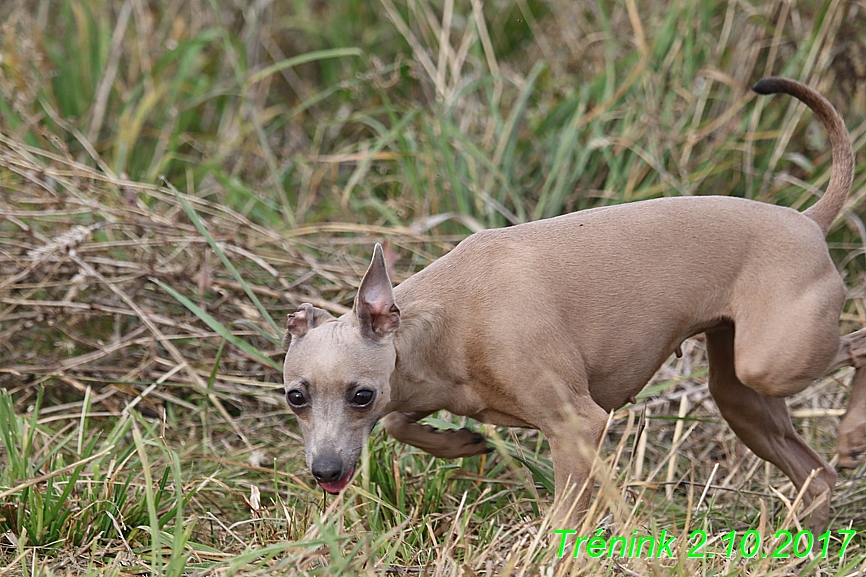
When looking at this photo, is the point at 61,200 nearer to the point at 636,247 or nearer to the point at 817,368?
the point at 636,247

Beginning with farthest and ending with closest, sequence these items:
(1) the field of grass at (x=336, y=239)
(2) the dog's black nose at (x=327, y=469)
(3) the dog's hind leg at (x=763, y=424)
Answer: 1. (3) the dog's hind leg at (x=763, y=424)
2. (1) the field of grass at (x=336, y=239)
3. (2) the dog's black nose at (x=327, y=469)

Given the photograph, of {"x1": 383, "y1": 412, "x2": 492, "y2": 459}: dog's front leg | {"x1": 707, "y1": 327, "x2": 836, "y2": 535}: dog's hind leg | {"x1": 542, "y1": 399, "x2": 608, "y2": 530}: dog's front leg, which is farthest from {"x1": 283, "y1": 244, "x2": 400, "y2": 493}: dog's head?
{"x1": 707, "y1": 327, "x2": 836, "y2": 535}: dog's hind leg

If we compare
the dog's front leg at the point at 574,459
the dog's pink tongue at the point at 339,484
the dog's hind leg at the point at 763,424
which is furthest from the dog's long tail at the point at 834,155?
the dog's pink tongue at the point at 339,484

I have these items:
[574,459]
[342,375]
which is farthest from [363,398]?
[574,459]

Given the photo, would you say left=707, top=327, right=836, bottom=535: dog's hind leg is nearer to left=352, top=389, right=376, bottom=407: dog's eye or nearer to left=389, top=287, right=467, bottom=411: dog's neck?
left=389, top=287, right=467, bottom=411: dog's neck

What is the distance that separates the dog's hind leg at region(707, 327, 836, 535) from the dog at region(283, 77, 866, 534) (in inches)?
13.6

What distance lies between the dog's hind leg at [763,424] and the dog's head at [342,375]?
1375 millimetres

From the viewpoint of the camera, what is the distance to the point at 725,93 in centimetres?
621

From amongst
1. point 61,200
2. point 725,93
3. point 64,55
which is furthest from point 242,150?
point 725,93

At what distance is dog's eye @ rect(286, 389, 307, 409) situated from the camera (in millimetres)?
3043

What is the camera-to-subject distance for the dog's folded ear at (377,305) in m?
3.10

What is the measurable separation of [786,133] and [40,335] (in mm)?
4197

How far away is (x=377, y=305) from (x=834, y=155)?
177 cm

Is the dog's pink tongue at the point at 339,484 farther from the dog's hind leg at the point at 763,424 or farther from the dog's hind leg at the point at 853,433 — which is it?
the dog's hind leg at the point at 853,433
